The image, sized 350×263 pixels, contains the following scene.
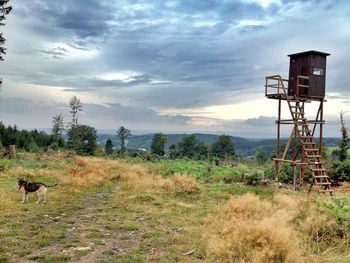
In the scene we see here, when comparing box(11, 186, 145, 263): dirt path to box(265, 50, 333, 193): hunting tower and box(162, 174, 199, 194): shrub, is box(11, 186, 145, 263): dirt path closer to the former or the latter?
box(162, 174, 199, 194): shrub

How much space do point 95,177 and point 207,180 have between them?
6015 mm

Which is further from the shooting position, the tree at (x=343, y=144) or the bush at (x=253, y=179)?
the tree at (x=343, y=144)

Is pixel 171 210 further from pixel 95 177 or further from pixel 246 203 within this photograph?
pixel 95 177

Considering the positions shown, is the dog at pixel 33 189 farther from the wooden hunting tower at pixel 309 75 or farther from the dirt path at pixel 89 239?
the wooden hunting tower at pixel 309 75

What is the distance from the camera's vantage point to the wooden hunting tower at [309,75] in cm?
1953

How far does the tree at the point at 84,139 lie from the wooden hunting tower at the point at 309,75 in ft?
111

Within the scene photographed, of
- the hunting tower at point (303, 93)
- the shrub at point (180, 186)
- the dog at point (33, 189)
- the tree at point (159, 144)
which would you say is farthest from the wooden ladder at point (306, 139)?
the tree at point (159, 144)

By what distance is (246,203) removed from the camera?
10367 mm

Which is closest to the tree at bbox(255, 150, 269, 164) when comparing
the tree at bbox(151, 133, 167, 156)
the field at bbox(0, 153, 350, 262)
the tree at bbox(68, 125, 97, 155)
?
the tree at bbox(151, 133, 167, 156)

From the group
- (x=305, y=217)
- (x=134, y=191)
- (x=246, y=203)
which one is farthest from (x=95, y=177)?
(x=305, y=217)

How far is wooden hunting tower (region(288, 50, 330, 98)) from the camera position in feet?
64.1

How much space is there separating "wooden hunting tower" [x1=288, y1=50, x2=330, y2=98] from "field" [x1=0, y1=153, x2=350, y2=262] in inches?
315

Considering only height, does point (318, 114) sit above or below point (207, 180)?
above

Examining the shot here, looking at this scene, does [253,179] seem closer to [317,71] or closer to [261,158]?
[317,71]
